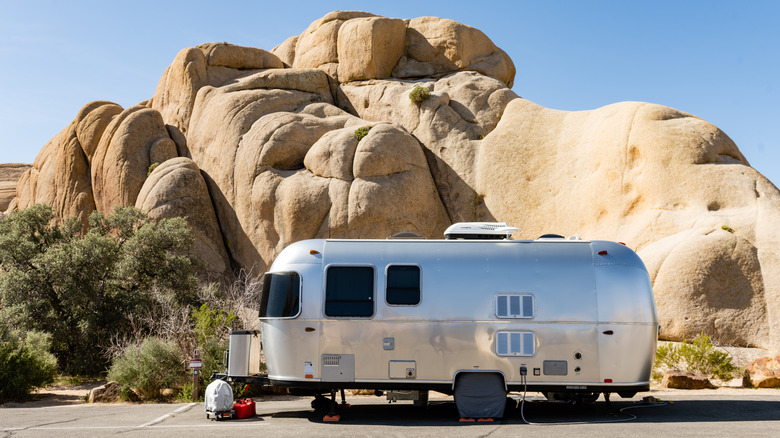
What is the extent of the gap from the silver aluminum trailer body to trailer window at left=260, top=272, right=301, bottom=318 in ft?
0.09

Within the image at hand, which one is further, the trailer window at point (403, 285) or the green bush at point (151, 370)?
the green bush at point (151, 370)

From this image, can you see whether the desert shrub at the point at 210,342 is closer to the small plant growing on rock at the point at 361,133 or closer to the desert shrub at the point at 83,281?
the desert shrub at the point at 83,281

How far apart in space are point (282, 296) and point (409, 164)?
62.3 ft

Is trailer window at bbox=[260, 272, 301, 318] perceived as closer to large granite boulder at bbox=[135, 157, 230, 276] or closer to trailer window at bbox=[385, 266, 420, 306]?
trailer window at bbox=[385, 266, 420, 306]

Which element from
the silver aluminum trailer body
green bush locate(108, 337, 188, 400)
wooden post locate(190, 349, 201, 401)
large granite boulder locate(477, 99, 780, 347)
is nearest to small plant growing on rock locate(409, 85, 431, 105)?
large granite boulder locate(477, 99, 780, 347)

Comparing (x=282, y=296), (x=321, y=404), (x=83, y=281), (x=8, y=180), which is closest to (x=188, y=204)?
(x=83, y=281)

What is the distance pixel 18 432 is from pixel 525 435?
8469 millimetres

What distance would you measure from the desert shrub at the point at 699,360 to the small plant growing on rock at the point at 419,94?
18478 mm

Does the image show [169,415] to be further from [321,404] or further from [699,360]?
[699,360]

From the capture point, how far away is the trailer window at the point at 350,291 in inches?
466

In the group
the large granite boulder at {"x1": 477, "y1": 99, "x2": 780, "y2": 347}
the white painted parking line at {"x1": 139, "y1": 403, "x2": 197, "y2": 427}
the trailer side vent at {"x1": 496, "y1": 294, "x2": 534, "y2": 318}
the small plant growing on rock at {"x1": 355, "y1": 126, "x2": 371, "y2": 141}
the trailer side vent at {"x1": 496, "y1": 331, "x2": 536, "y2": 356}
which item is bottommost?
the white painted parking line at {"x1": 139, "y1": 403, "x2": 197, "y2": 427}

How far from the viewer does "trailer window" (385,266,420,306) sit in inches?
465

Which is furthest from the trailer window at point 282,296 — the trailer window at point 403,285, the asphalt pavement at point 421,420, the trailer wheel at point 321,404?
the trailer wheel at point 321,404

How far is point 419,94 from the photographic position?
33.4 metres
